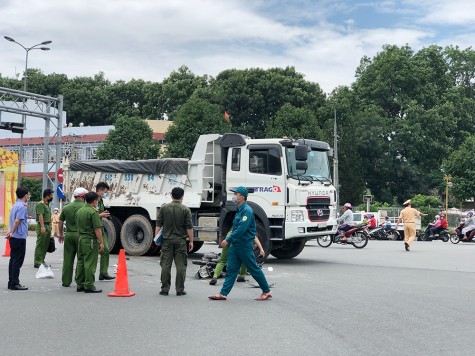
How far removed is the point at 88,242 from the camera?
10711 millimetres

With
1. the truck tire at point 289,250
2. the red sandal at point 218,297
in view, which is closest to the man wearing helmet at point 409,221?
the truck tire at point 289,250

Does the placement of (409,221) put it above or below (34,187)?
below

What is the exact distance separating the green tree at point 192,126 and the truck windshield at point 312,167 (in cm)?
3546

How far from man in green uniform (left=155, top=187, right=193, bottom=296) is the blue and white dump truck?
4.70m

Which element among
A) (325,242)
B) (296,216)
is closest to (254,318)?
(296,216)

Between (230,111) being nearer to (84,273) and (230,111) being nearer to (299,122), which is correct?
(299,122)

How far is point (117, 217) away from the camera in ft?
59.6

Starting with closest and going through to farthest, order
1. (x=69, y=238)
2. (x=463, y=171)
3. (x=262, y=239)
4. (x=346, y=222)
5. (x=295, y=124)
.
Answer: (x=69, y=238) → (x=262, y=239) → (x=346, y=222) → (x=295, y=124) → (x=463, y=171)

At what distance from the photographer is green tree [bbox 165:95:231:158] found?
51594mm

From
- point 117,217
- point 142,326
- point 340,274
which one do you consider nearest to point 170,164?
point 117,217

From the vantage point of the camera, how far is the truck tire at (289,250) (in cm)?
1708

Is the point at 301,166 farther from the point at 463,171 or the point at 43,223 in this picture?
the point at 463,171

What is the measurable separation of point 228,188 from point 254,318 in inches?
292

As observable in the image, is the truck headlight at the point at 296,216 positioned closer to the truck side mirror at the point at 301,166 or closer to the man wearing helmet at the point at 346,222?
the truck side mirror at the point at 301,166
